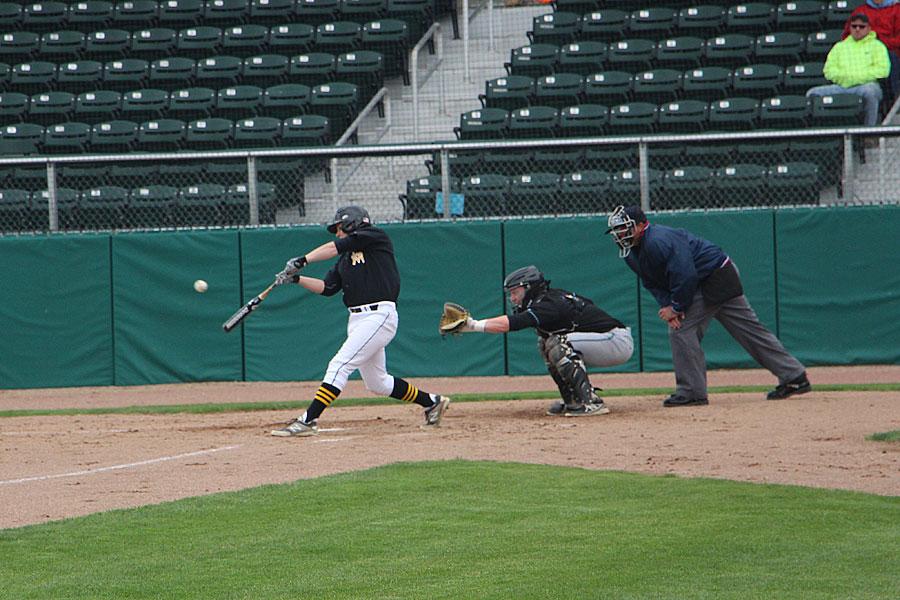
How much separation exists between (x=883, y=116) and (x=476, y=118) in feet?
19.7

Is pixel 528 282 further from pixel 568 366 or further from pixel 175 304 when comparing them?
pixel 175 304

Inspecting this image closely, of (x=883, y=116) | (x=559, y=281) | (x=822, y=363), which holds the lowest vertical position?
(x=822, y=363)

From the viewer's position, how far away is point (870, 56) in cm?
1805

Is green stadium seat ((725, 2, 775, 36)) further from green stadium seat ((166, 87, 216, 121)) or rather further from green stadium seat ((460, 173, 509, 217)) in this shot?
green stadium seat ((166, 87, 216, 121))

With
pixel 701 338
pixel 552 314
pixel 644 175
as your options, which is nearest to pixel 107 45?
pixel 644 175


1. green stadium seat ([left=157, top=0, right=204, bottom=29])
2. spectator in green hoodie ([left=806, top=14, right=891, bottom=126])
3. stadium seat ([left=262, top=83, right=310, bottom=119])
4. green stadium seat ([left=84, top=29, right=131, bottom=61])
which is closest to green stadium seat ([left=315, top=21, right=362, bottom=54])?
stadium seat ([left=262, top=83, right=310, bottom=119])

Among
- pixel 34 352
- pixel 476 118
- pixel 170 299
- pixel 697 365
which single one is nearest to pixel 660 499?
pixel 697 365

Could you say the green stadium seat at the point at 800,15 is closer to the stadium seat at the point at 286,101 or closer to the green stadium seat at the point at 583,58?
the green stadium seat at the point at 583,58

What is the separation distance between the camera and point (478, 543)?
249 inches

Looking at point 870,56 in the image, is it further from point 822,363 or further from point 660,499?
point 660,499

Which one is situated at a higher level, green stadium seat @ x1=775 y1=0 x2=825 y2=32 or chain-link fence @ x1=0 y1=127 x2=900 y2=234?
green stadium seat @ x1=775 y1=0 x2=825 y2=32

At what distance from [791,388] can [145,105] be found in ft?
41.2

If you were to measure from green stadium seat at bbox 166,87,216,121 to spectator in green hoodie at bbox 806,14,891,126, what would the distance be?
9.34 metres

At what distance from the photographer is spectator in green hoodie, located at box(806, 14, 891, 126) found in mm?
17766
